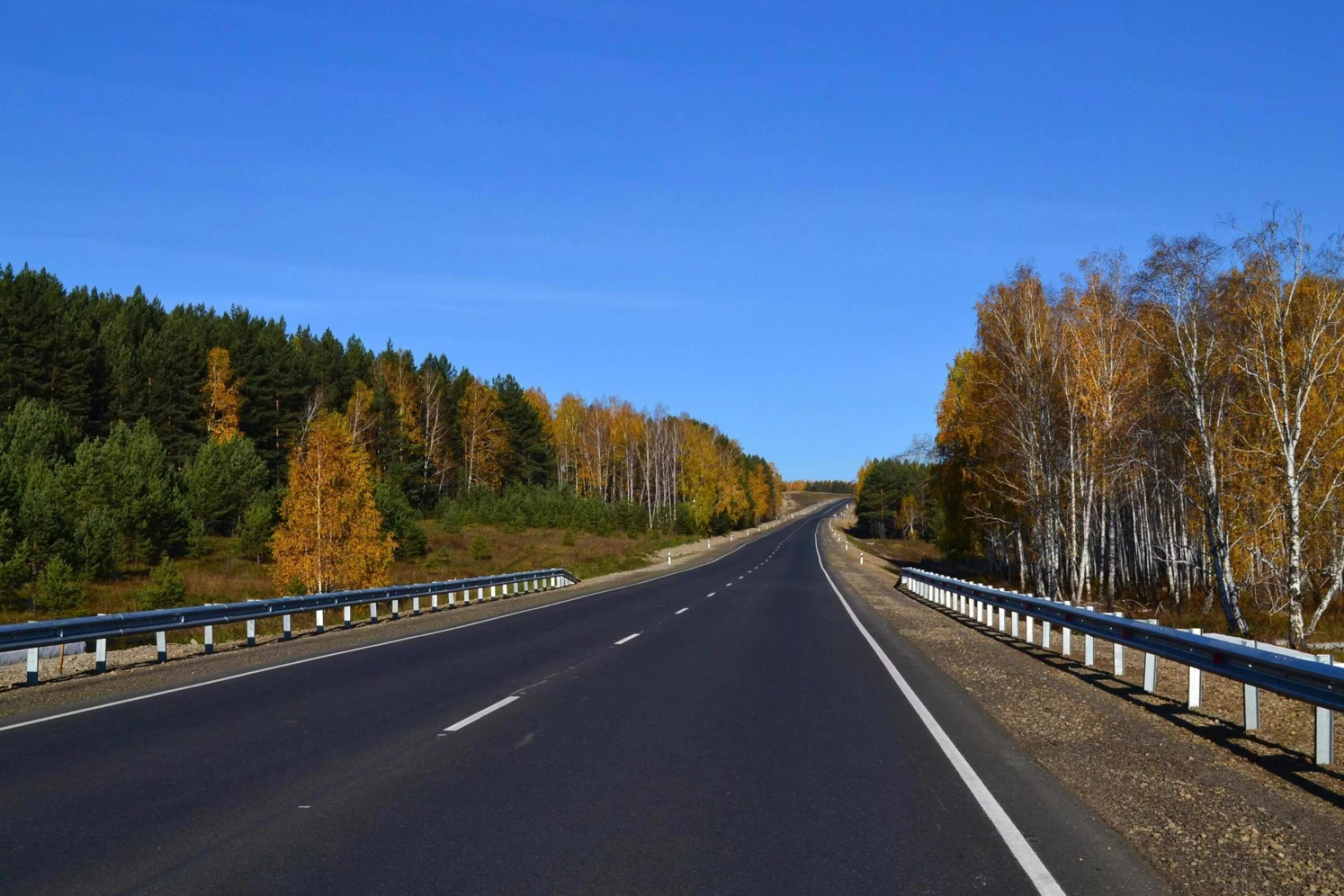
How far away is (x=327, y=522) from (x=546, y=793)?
32852 millimetres

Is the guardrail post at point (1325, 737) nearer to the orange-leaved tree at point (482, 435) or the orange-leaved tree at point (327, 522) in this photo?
the orange-leaved tree at point (327, 522)

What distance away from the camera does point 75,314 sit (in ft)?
205

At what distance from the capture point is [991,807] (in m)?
6.87

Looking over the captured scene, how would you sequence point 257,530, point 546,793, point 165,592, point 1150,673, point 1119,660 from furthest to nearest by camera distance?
point 257,530 < point 165,592 < point 1119,660 < point 1150,673 < point 546,793

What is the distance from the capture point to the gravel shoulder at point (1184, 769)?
5.76 metres

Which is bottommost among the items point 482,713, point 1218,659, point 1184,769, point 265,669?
point 265,669

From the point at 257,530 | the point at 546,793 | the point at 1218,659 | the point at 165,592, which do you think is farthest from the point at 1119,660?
the point at 257,530

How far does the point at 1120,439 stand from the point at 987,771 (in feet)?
84.7

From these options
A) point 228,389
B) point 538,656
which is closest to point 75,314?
point 228,389

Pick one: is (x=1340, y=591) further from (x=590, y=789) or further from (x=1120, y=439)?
(x=590, y=789)

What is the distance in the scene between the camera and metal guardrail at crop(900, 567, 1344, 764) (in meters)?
8.23

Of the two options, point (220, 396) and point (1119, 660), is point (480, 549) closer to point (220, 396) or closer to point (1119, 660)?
point (220, 396)

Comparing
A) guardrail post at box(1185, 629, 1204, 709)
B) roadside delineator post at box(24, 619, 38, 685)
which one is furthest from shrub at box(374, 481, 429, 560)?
guardrail post at box(1185, 629, 1204, 709)

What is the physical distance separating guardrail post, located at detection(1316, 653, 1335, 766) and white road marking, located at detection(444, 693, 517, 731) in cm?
757
